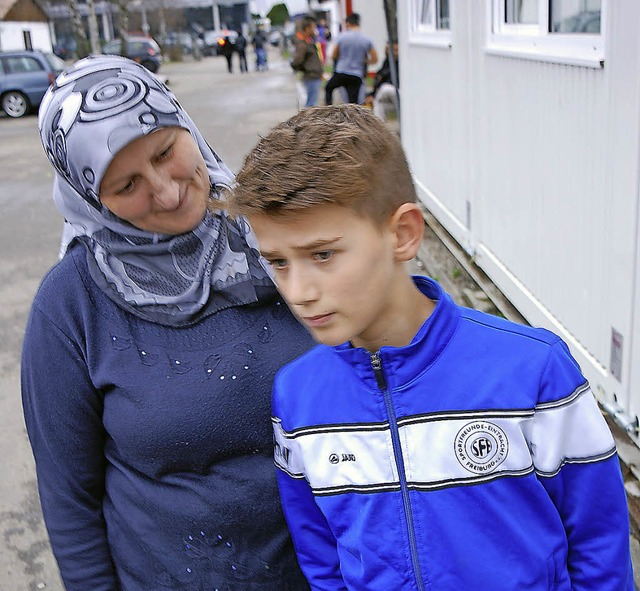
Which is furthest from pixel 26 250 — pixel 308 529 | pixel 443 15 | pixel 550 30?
pixel 308 529

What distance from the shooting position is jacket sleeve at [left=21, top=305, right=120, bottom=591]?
169 cm

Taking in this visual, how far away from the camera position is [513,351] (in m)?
1.43

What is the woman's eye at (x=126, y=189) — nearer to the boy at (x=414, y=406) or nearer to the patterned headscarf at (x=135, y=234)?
the patterned headscarf at (x=135, y=234)

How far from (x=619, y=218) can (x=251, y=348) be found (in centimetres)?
215

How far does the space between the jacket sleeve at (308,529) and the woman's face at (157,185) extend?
432 millimetres

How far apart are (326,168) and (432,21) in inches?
251

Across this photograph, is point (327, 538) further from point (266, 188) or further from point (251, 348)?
point (266, 188)

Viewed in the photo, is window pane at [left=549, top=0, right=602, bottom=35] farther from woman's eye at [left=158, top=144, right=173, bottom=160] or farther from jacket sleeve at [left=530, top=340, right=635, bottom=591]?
jacket sleeve at [left=530, top=340, right=635, bottom=591]

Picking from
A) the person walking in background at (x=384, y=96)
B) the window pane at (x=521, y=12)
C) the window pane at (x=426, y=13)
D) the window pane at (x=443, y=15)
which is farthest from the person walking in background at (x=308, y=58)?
the window pane at (x=521, y=12)

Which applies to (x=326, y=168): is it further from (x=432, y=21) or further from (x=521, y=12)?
(x=432, y=21)

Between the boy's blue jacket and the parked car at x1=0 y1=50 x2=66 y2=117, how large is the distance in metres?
22.3

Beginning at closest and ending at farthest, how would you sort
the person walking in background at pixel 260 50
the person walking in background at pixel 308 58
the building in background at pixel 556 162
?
the building in background at pixel 556 162 → the person walking in background at pixel 308 58 → the person walking in background at pixel 260 50

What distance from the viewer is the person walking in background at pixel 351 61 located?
1409 centimetres

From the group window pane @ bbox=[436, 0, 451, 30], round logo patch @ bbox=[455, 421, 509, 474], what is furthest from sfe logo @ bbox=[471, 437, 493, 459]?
window pane @ bbox=[436, 0, 451, 30]
